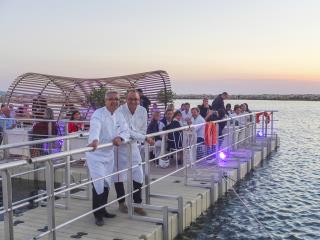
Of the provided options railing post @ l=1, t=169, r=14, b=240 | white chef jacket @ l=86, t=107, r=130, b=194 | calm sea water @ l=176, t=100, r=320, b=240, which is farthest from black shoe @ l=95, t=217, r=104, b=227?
railing post @ l=1, t=169, r=14, b=240

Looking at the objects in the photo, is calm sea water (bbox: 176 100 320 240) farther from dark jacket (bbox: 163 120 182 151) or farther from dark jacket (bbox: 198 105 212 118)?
dark jacket (bbox: 198 105 212 118)

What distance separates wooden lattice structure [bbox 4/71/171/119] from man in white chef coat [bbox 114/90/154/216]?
906 cm

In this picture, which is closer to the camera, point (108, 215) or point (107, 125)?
point (107, 125)

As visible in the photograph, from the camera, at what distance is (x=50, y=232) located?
4.60 meters

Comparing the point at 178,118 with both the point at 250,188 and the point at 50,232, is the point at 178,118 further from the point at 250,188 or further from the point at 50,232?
the point at 50,232

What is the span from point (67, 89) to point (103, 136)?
10.9 m

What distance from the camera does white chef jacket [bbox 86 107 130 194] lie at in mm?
5656

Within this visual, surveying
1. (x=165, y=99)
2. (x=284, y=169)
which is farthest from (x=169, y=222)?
(x=165, y=99)

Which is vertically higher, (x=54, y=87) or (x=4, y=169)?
(x=54, y=87)

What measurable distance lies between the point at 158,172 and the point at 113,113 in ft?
14.9

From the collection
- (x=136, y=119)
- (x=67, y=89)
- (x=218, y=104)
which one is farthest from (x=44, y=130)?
(x=136, y=119)

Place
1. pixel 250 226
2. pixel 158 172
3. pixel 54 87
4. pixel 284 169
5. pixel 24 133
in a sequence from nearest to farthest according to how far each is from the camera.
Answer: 1. pixel 250 226
2. pixel 158 172
3. pixel 24 133
4. pixel 284 169
5. pixel 54 87

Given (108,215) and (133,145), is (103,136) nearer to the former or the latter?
(133,145)

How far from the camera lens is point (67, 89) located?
16297 millimetres
